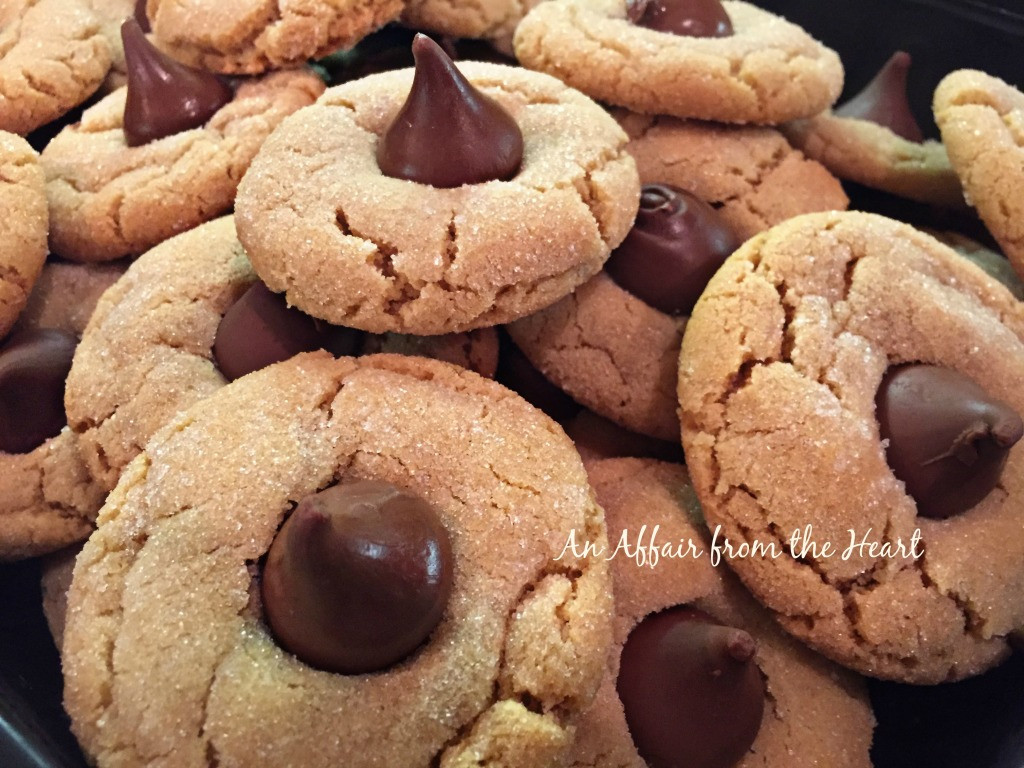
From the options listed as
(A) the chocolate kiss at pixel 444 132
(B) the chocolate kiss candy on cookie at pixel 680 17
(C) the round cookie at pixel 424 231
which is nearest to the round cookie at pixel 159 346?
(C) the round cookie at pixel 424 231

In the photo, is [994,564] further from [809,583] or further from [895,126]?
[895,126]

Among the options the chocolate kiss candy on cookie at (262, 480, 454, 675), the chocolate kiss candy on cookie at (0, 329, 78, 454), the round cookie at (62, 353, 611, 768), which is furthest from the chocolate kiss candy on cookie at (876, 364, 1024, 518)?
the chocolate kiss candy on cookie at (0, 329, 78, 454)

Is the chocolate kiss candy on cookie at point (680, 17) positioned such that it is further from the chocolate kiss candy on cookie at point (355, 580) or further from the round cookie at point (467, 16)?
the chocolate kiss candy on cookie at point (355, 580)

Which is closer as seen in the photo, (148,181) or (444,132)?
(444,132)

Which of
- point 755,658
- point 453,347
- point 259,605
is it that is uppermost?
point 453,347

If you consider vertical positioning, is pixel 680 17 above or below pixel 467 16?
above

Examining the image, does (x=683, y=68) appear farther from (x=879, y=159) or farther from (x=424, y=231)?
(x=424, y=231)

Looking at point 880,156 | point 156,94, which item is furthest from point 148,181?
point 880,156
